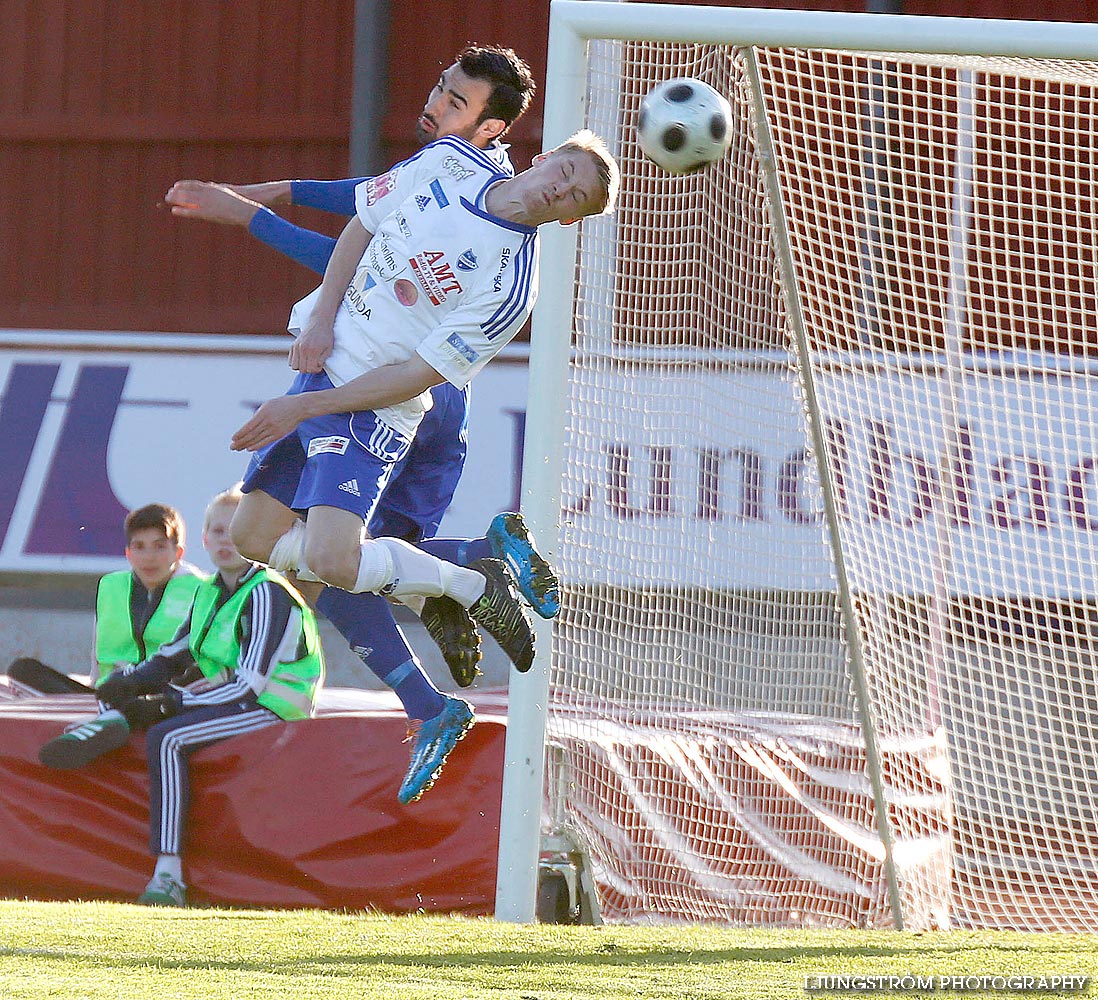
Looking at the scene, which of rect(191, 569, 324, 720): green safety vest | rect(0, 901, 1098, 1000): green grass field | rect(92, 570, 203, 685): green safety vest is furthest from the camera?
rect(92, 570, 203, 685): green safety vest

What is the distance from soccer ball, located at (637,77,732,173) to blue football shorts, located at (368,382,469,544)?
93 cm

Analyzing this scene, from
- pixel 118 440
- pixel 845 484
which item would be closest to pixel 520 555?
pixel 845 484

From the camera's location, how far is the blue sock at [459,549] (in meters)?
4.50

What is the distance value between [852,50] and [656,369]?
1396mm

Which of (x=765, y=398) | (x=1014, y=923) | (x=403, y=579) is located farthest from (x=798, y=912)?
(x=403, y=579)

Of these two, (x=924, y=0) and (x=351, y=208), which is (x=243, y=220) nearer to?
(x=351, y=208)

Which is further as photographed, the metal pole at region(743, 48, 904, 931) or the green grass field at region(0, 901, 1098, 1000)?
the metal pole at region(743, 48, 904, 931)

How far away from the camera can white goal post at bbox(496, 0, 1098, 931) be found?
221 inches

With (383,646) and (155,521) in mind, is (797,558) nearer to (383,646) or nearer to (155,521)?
(383,646)

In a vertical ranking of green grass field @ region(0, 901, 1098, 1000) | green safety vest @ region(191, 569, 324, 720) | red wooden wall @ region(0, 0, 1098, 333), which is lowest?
green grass field @ region(0, 901, 1098, 1000)

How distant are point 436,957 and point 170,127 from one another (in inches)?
347

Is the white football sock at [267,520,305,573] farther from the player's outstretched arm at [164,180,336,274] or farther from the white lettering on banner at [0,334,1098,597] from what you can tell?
the white lettering on banner at [0,334,1098,597]

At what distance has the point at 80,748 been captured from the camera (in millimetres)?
6078

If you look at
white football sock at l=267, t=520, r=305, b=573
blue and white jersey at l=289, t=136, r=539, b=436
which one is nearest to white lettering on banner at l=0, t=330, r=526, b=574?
white football sock at l=267, t=520, r=305, b=573
